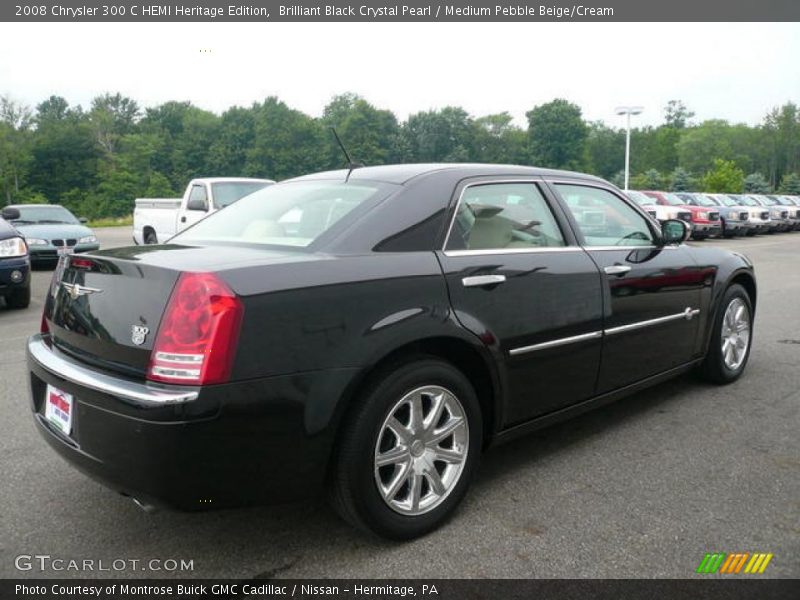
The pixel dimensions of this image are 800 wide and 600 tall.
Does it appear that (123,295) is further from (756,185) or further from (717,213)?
(756,185)

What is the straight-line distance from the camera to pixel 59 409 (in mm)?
2629

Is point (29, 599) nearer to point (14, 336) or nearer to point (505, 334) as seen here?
point (505, 334)

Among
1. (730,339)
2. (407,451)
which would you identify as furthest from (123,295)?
(730,339)

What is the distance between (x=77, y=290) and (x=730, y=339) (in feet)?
14.0

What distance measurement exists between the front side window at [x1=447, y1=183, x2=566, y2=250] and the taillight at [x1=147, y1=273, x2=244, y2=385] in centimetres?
110

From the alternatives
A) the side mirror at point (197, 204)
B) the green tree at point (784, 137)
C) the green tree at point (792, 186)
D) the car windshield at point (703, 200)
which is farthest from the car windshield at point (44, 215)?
the green tree at point (784, 137)

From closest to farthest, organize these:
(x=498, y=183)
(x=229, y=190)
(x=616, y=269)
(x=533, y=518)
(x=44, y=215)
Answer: (x=533, y=518) → (x=498, y=183) → (x=616, y=269) → (x=229, y=190) → (x=44, y=215)

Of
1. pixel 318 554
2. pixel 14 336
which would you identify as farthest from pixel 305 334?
pixel 14 336

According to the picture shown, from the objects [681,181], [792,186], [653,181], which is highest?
[653,181]

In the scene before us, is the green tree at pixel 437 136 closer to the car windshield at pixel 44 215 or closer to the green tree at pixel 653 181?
the green tree at pixel 653 181

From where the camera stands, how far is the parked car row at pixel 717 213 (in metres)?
22.1

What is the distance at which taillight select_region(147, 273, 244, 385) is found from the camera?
7.31ft

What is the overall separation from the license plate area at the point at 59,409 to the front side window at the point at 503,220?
165 centimetres

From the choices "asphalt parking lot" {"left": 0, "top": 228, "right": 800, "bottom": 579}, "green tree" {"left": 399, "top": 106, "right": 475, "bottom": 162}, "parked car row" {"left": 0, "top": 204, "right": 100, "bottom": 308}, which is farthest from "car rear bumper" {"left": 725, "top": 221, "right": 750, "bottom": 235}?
"green tree" {"left": 399, "top": 106, "right": 475, "bottom": 162}
